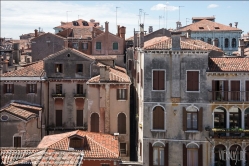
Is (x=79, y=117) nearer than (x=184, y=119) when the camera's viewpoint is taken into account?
No

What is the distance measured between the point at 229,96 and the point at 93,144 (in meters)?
9.48

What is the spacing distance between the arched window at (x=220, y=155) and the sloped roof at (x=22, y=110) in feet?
43.9

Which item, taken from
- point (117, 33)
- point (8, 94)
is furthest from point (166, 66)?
point (117, 33)

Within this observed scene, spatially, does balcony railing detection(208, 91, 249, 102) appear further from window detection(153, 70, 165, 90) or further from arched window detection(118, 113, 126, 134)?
arched window detection(118, 113, 126, 134)

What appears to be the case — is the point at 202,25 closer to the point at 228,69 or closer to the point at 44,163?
the point at 228,69

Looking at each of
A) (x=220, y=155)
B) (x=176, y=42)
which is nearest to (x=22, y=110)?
(x=176, y=42)

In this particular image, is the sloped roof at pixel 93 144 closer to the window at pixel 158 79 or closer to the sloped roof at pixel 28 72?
the window at pixel 158 79

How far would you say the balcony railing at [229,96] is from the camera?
102 ft

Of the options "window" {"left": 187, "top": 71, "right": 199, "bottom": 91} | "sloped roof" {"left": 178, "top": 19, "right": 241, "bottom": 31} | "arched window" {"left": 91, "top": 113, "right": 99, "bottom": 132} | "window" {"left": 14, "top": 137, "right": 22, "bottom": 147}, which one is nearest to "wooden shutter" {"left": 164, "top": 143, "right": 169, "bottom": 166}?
"window" {"left": 187, "top": 71, "right": 199, "bottom": 91}

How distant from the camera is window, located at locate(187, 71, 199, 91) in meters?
31.2

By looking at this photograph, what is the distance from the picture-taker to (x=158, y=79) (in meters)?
31.3

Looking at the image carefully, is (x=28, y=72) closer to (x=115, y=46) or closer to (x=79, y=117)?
(x=79, y=117)

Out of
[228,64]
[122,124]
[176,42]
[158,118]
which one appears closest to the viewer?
[176,42]

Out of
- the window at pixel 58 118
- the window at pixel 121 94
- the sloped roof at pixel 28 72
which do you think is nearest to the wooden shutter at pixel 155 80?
the window at pixel 121 94
